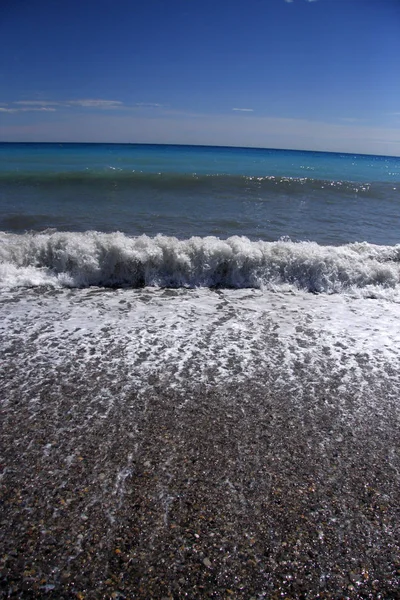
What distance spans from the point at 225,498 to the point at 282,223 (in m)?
10.1

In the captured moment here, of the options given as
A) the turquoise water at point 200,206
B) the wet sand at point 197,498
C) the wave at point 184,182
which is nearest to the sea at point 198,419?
the wet sand at point 197,498

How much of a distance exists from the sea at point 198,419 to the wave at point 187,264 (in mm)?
31

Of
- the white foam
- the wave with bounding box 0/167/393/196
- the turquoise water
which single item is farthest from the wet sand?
the wave with bounding box 0/167/393/196

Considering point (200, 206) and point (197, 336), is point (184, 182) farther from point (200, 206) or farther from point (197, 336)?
point (197, 336)

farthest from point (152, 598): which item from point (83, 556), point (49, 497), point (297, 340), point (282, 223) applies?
point (282, 223)

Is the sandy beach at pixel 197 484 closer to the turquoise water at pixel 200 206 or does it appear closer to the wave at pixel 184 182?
the turquoise water at pixel 200 206

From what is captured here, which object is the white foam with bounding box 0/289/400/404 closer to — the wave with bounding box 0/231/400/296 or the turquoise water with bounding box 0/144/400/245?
the wave with bounding box 0/231/400/296

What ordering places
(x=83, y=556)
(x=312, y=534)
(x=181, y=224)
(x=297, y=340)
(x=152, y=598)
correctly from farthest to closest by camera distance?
1. (x=181, y=224)
2. (x=297, y=340)
3. (x=312, y=534)
4. (x=83, y=556)
5. (x=152, y=598)

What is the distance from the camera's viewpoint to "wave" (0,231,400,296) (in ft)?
22.4

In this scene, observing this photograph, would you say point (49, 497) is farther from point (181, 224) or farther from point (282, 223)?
point (282, 223)

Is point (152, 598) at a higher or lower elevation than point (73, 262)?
lower

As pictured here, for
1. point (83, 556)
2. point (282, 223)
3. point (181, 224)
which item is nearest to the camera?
point (83, 556)

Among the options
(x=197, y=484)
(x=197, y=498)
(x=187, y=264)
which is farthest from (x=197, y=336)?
(x=187, y=264)

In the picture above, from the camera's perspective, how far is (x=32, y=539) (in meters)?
2.27
